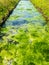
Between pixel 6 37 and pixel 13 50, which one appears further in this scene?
pixel 6 37

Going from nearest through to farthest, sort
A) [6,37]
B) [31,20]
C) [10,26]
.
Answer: [6,37]
[10,26]
[31,20]

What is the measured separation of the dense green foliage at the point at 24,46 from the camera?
14.9m

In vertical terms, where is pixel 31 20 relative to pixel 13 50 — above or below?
below

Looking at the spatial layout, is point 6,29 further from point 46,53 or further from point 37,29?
point 46,53

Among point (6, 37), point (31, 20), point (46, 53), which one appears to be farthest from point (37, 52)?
point (31, 20)

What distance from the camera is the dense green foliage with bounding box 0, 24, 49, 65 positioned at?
14.9m

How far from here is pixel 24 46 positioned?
17.7 m

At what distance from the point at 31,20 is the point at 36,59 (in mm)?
14656

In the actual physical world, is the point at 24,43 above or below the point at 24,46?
below

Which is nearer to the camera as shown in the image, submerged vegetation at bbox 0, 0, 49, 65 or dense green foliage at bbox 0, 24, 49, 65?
dense green foliage at bbox 0, 24, 49, 65

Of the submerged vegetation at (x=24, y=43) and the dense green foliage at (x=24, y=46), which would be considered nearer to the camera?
the dense green foliage at (x=24, y=46)

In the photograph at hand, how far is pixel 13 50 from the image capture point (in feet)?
55.1

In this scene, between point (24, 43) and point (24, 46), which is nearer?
point (24, 46)

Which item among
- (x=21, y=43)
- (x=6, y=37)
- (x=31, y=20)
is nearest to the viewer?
(x=21, y=43)
